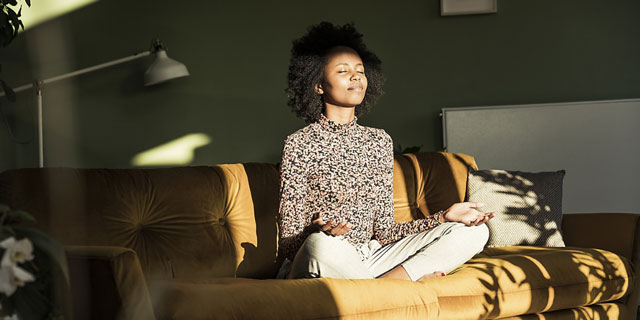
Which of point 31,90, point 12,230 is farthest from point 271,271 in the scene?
point 31,90

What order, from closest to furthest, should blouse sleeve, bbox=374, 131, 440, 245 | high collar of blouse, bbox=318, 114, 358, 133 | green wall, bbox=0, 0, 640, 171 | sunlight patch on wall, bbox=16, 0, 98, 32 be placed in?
blouse sleeve, bbox=374, 131, 440, 245 → high collar of blouse, bbox=318, 114, 358, 133 → sunlight patch on wall, bbox=16, 0, 98, 32 → green wall, bbox=0, 0, 640, 171

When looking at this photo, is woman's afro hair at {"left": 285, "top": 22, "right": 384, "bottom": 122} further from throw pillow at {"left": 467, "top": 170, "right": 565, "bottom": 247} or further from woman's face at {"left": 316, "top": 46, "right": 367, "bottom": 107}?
throw pillow at {"left": 467, "top": 170, "right": 565, "bottom": 247}

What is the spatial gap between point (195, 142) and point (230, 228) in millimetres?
1567

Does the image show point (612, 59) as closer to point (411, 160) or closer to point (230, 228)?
point (411, 160)

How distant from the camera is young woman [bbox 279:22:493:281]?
198 centimetres

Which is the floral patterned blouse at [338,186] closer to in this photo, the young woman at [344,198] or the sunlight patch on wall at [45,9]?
the young woman at [344,198]

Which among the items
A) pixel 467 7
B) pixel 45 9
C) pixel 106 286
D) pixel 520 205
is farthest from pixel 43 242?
pixel 467 7

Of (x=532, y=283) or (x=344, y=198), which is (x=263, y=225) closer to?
(x=344, y=198)

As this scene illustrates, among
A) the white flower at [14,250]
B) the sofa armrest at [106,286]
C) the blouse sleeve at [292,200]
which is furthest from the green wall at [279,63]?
the white flower at [14,250]

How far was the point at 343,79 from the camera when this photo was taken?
2363 mm

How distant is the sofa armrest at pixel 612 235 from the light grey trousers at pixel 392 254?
0.62 metres

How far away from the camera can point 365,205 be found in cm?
227

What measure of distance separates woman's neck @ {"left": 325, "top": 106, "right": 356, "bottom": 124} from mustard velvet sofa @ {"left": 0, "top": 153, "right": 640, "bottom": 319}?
1.08 feet

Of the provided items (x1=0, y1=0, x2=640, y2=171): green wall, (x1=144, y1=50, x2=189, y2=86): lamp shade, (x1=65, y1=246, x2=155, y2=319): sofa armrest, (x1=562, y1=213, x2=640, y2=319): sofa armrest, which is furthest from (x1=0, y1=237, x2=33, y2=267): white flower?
(x1=0, y1=0, x2=640, y2=171): green wall
